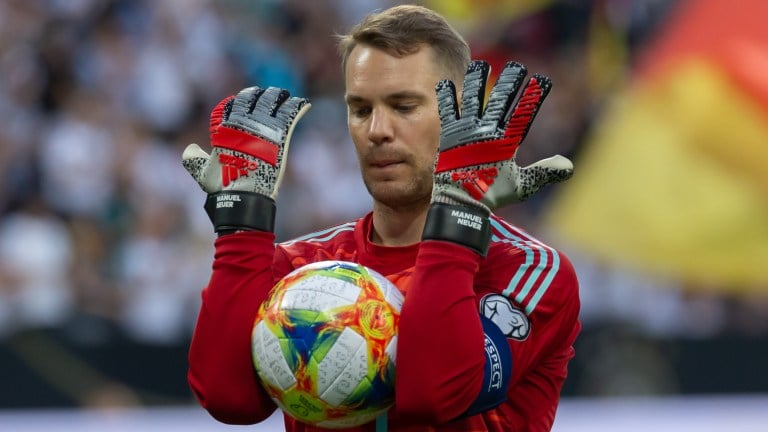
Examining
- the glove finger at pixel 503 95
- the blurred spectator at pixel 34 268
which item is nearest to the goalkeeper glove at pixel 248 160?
the glove finger at pixel 503 95

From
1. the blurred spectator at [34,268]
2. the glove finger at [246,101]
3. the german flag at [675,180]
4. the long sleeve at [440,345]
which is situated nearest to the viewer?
the long sleeve at [440,345]

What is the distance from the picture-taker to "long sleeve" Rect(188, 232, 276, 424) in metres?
3.39

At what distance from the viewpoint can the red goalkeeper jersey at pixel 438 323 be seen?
10.6 feet

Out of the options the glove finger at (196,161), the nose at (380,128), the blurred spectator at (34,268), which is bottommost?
the blurred spectator at (34,268)

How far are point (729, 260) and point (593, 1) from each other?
97.9 inches

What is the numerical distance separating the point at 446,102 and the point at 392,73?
0.34m

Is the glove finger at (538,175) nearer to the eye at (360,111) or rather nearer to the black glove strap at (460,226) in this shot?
the black glove strap at (460,226)

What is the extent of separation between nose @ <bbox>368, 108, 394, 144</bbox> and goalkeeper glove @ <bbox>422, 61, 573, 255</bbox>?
31cm

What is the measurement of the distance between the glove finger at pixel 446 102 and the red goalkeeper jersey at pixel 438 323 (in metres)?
0.35

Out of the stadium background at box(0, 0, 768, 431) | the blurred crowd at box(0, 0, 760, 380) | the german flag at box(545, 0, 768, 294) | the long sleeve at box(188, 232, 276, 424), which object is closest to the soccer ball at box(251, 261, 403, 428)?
the long sleeve at box(188, 232, 276, 424)

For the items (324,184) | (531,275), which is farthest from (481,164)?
(324,184)

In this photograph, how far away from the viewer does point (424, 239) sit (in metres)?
3.38

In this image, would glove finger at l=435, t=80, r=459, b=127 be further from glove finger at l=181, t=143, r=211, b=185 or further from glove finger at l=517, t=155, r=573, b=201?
glove finger at l=181, t=143, r=211, b=185

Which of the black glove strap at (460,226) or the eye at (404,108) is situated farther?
the eye at (404,108)
